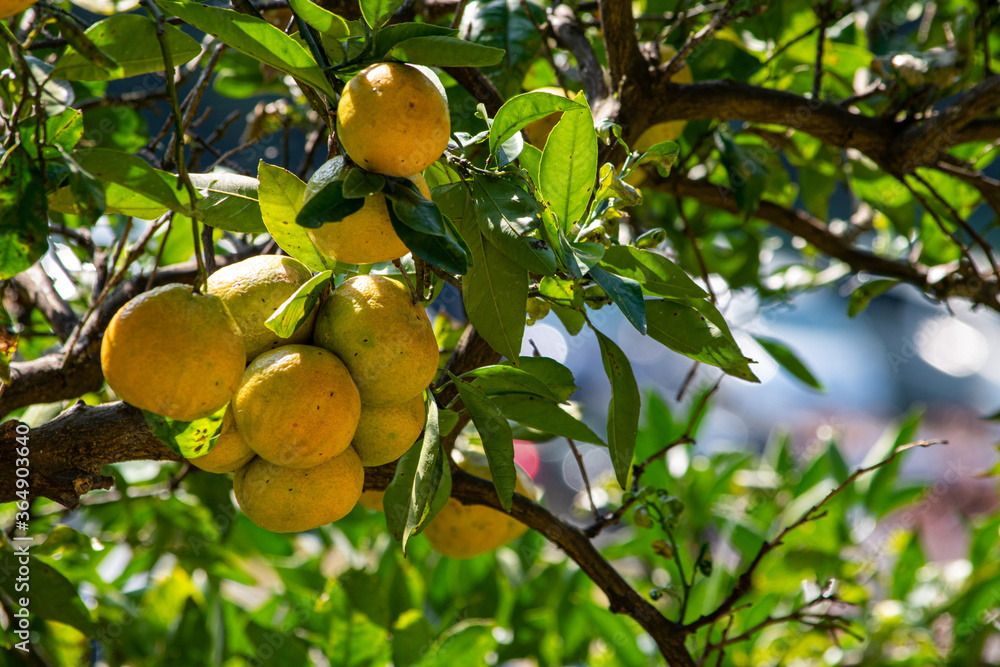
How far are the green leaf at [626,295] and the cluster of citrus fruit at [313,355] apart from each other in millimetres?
117

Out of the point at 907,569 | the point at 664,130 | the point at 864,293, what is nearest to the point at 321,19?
the point at 664,130

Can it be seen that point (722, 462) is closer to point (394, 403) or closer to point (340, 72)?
point (394, 403)

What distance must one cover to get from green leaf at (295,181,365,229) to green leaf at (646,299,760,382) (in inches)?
9.3

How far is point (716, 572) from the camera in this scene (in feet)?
4.29

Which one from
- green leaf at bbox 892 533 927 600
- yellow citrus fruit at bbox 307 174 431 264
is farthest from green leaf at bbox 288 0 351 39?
green leaf at bbox 892 533 927 600

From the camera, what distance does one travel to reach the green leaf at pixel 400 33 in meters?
0.44

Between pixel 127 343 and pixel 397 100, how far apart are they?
19cm

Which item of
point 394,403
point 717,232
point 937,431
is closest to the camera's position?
point 394,403

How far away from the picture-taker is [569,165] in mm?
514

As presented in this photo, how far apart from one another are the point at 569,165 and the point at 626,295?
0.12 m

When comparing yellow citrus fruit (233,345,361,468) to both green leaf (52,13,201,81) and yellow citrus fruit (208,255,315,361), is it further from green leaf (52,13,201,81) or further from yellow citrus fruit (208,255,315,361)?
green leaf (52,13,201,81)

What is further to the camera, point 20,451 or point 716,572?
point 716,572

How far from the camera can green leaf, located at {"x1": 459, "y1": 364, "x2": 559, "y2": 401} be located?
0.55 metres

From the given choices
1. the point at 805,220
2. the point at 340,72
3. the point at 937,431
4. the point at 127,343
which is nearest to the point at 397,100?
the point at 340,72
